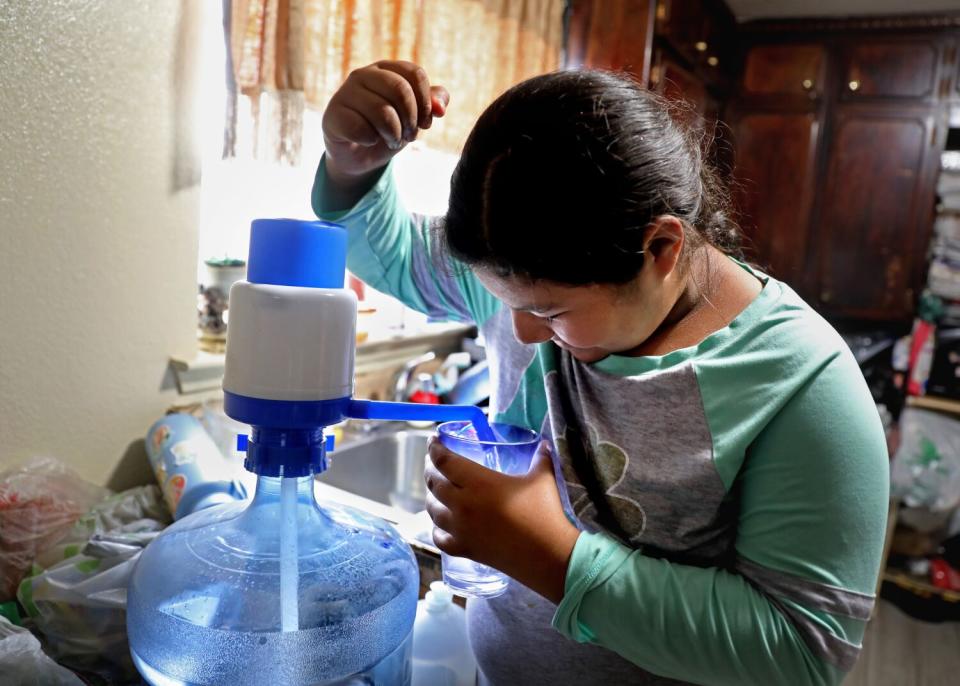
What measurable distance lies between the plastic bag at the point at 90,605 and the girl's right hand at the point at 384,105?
537 mm

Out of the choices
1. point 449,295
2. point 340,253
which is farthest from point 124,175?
point 340,253

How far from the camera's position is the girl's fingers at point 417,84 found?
62 centimetres

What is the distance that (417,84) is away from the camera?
0.62 meters

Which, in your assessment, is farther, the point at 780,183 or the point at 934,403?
the point at 780,183

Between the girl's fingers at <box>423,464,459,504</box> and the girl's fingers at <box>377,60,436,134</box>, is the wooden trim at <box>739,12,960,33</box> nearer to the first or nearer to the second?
the girl's fingers at <box>377,60,436,134</box>

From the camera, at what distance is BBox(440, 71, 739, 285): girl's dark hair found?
527 millimetres

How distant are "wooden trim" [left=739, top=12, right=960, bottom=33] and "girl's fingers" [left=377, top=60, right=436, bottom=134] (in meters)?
3.18

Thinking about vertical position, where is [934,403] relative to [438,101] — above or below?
below

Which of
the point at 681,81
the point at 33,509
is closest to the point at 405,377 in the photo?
the point at 33,509

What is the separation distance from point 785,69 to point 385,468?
2.79m

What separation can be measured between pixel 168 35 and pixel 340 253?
84cm

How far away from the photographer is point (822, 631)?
52cm

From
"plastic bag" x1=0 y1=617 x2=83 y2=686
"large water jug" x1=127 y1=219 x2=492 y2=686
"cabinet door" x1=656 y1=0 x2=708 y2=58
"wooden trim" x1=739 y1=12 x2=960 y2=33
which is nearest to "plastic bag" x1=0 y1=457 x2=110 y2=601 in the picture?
"plastic bag" x1=0 y1=617 x2=83 y2=686

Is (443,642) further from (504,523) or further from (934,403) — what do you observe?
(934,403)
